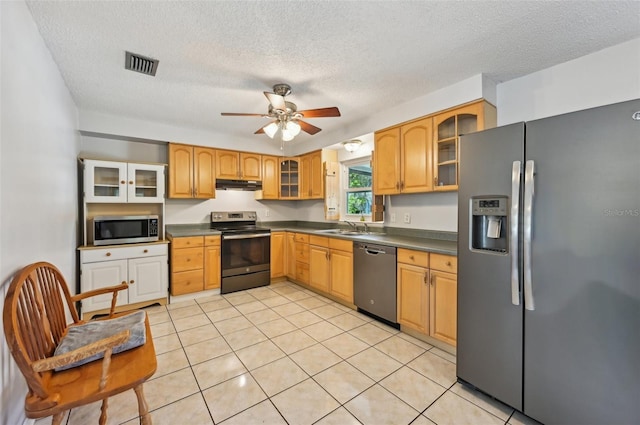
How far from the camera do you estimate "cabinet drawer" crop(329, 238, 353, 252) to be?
3307 mm

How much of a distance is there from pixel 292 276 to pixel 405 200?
7.21ft

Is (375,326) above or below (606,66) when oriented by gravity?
below

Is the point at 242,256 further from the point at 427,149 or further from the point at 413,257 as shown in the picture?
the point at 427,149

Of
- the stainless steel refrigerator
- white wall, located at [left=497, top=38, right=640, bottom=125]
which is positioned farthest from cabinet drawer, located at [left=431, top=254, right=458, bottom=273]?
white wall, located at [left=497, top=38, right=640, bottom=125]

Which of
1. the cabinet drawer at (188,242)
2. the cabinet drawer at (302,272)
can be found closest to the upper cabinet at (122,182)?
the cabinet drawer at (188,242)

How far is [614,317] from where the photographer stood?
1300mm

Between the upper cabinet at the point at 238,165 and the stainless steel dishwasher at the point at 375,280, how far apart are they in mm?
2328

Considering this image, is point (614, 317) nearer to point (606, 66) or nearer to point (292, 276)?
point (606, 66)

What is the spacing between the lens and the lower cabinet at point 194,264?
3.60 m

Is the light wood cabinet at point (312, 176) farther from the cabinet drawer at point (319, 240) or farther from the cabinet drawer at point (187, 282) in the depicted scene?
the cabinet drawer at point (187, 282)

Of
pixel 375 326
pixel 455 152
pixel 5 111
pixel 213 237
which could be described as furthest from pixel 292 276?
pixel 5 111

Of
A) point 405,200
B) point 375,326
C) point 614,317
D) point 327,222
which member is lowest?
point 375,326

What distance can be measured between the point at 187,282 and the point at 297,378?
7.66 ft

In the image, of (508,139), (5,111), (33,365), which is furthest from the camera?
(508,139)
